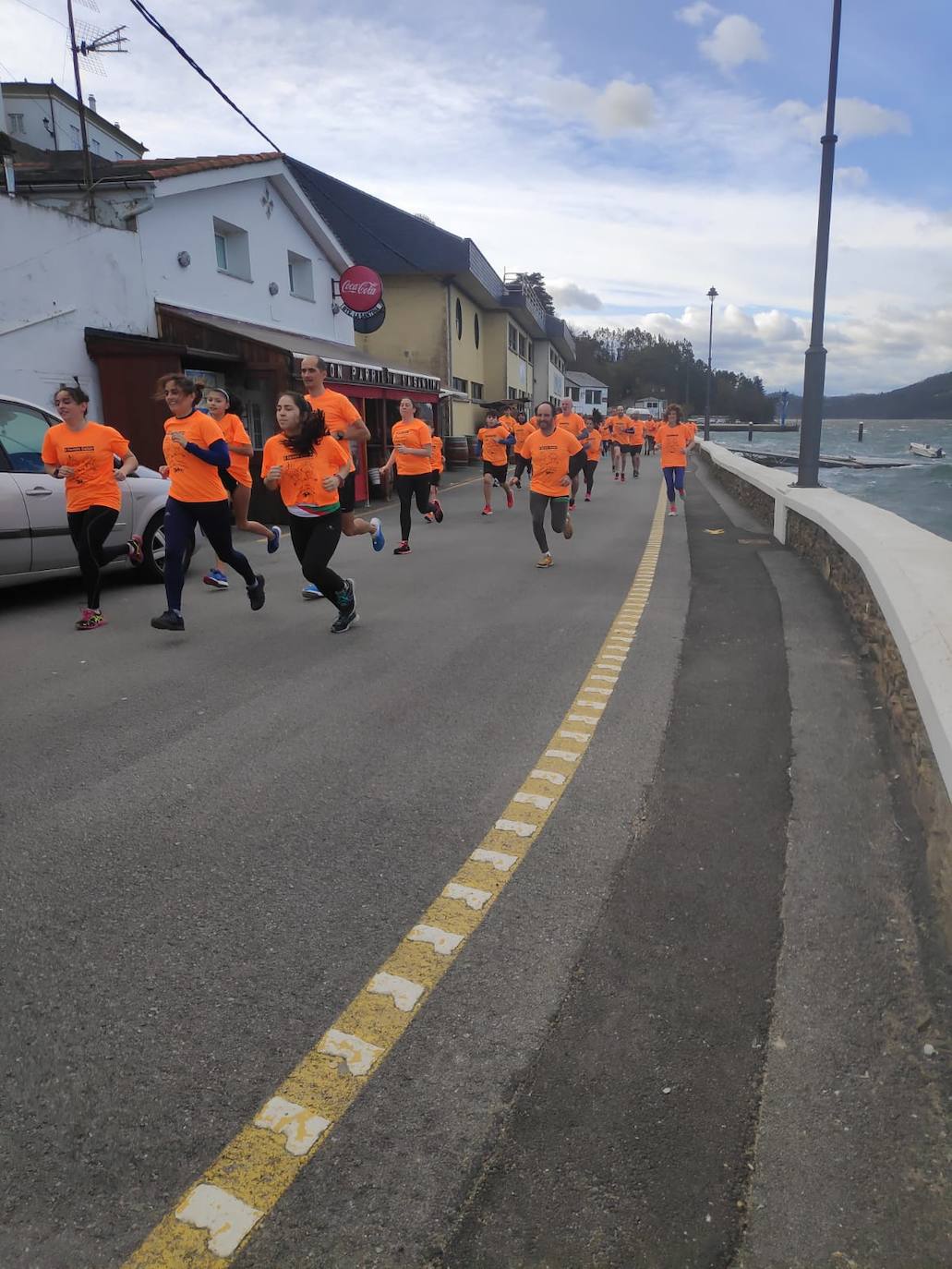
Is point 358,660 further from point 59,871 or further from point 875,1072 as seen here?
point 875,1072

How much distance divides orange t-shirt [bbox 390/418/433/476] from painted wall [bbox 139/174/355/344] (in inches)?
278

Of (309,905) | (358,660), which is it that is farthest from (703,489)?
(309,905)

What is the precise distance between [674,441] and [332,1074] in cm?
1474

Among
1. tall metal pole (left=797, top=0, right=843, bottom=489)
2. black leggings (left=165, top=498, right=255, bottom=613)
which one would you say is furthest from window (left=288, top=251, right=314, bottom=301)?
black leggings (left=165, top=498, right=255, bottom=613)

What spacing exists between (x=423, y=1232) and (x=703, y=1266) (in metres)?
0.56

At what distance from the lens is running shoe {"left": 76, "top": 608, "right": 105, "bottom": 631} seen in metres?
7.39

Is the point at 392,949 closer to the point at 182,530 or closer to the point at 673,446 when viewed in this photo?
the point at 182,530

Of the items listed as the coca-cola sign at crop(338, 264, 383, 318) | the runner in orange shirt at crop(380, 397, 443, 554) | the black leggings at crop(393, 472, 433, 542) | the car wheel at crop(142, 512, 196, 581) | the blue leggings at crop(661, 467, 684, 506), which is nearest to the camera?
the car wheel at crop(142, 512, 196, 581)

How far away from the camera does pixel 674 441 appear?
15812 mm

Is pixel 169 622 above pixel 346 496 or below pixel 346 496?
below

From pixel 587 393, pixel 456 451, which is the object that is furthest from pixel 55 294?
pixel 587 393

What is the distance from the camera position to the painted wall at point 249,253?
15969 millimetres

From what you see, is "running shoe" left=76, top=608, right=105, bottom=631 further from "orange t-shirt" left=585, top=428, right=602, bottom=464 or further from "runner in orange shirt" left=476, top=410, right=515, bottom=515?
"orange t-shirt" left=585, top=428, right=602, bottom=464

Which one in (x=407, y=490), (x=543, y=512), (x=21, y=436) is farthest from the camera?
(x=407, y=490)
